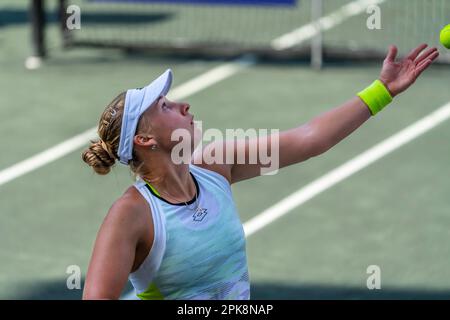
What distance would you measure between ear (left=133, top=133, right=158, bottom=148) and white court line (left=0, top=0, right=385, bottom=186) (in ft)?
18.7

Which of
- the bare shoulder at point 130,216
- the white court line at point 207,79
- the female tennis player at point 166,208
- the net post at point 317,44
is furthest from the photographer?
the net post at point 317,44

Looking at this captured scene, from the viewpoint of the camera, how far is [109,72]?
44.6ft

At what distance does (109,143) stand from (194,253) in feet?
2.20

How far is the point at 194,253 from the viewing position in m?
5.19

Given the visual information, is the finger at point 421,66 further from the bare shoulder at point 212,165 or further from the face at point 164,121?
the face at point 164,121

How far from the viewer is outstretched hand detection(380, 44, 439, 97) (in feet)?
18.2

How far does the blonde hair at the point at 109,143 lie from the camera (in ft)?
17.1

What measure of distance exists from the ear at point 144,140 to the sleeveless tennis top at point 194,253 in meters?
0.20

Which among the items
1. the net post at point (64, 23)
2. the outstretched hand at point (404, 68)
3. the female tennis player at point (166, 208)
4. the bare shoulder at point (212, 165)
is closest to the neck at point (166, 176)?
the female tennis player at point (166, 208)

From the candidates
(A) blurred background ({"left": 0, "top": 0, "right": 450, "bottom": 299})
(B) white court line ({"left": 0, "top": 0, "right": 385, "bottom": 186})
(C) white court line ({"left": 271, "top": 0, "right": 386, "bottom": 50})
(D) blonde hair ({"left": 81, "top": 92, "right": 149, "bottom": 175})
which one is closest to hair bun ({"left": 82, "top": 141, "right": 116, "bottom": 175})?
(D) blonde hair ({"left": 81, "top": 92, "right": 149, "bottom": 175})

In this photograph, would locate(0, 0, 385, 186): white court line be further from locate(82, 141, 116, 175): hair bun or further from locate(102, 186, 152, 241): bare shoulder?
locate(102, 186, 152, 241): bare shoulder

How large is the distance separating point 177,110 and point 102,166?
458 mm

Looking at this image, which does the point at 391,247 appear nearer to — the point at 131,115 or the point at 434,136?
the point at 434,136

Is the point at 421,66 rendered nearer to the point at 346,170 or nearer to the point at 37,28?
the point at 346,170
